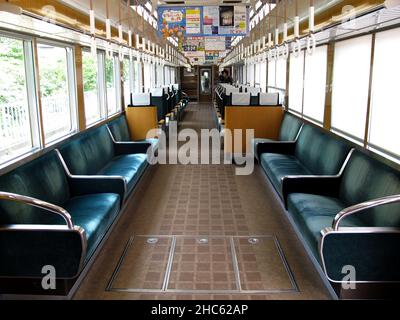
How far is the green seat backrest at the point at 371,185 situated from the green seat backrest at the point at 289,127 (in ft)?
7.89

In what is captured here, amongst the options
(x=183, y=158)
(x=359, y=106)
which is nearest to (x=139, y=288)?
(x=359, y=106)

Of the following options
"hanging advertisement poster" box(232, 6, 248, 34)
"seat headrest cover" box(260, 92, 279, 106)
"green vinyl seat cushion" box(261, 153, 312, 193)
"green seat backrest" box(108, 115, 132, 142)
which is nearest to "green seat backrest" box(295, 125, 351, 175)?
"green vinyl seat cushion" box(261, 153, 312, 193)

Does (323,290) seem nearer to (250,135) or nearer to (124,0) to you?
(250,135)

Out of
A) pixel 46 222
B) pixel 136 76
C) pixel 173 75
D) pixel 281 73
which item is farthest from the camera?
pixel 173 75

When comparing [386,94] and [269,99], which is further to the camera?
[269,99]

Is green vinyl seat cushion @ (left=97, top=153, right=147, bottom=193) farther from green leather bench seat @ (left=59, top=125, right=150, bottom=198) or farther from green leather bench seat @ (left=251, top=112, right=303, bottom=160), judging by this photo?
green leather bench seat @ (left=251, top=112, right=303, bottom=160)

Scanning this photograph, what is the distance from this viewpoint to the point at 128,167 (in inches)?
207

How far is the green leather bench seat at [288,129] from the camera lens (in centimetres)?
639

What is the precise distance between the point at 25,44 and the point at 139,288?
283 centimetres

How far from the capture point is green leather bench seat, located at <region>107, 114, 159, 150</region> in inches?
255

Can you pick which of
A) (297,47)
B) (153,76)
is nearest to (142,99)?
(297,47)

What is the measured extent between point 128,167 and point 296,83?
458 cm

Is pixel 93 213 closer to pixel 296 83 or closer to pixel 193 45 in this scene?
pixel 296 83

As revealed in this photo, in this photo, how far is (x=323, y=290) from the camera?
10.3 ft
